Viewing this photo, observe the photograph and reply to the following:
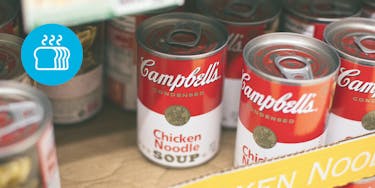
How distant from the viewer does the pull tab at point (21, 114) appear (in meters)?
0.84

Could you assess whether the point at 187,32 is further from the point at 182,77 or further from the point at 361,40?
the point at 361,40

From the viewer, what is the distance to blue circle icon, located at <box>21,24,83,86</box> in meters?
0.88

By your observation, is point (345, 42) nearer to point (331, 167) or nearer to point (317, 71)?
point (317, 71)

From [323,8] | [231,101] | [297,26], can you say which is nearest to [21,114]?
[231,101]

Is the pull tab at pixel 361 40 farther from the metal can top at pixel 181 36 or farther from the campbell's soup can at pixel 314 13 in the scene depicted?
the metal can top at pixel 181 36

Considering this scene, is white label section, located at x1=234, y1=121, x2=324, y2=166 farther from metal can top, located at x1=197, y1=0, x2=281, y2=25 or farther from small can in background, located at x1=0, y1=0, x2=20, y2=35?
small can in background, located at x1=0, y1=0, x2=20, y2=35

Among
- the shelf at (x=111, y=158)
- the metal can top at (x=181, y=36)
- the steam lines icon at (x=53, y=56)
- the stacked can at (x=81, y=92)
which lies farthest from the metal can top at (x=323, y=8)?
the steam lines icon at (x=53, y=56)

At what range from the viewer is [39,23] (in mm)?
782

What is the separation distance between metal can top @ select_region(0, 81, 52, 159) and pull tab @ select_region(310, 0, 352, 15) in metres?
0.69

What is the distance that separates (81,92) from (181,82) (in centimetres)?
31

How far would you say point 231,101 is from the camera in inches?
50.1

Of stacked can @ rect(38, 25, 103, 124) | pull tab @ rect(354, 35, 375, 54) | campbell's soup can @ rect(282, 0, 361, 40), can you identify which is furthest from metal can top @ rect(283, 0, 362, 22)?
stacked can @ rect(38, 25, 103, 124)

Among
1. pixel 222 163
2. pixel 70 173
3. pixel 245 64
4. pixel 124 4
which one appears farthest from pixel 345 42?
pixel 70 173

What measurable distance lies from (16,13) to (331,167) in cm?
65
